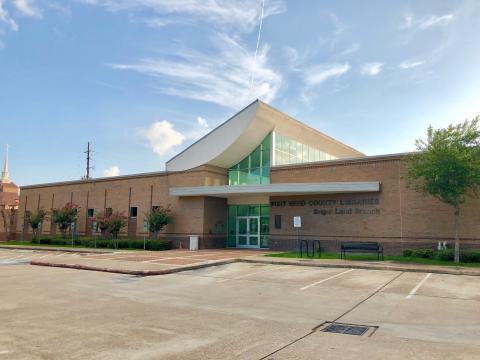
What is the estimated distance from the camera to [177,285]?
44.2 ft

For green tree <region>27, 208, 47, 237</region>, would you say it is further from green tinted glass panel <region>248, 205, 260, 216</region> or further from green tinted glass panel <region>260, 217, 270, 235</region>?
green tinted glass panel <region>260, 217, 270, 235</region>

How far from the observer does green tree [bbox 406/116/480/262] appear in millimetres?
18234

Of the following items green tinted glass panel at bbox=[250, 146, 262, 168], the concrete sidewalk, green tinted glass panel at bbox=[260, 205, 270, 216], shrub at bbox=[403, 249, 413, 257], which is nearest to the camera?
the concrete sidewalk

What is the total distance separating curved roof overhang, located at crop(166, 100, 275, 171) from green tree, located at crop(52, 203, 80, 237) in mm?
11409

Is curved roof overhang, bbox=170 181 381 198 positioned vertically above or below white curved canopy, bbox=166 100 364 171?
below

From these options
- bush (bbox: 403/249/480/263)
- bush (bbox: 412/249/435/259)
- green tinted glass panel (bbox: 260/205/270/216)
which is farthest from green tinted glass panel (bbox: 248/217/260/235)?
bush (bbox: 412/249/435/259)

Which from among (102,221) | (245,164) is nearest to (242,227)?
(245,164)

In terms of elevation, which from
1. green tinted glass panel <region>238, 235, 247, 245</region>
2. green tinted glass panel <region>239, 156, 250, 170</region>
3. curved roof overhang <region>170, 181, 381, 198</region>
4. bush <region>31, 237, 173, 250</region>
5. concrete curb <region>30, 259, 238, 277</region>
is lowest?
concrete curb <region>30, 259, 238, 277</region>

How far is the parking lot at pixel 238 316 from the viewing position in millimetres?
6348

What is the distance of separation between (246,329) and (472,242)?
17.6 meters

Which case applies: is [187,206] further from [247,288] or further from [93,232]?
[247,288]

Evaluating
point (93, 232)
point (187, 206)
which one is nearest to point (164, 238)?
point (187, 206)

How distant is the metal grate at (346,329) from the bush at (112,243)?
74.5 feet

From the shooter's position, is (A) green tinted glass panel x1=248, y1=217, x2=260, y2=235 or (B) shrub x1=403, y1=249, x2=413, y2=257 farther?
(A) green tinted glass panel x1=248, y1=217, x2=260, y2=235
